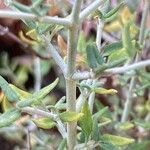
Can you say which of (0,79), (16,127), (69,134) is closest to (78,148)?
(69,134)

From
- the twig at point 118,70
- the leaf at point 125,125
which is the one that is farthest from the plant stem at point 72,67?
the leaf at point 125,125

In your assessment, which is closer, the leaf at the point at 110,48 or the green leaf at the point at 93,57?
the green leaf at the point at 93,57

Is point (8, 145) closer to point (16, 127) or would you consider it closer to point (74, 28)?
point (16, 127)

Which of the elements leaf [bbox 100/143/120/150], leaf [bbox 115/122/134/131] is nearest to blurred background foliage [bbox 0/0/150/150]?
leaf [bbox 115/122/134/131]

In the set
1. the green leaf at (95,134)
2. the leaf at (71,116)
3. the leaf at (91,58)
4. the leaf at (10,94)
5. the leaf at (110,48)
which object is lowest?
the green leaf at (95,134)

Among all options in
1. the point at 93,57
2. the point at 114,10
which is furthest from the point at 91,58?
the point at 114,10

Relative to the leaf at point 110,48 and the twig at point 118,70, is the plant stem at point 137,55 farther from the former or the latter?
the twig at point 118,70

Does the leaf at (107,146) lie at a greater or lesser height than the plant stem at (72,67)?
lesser
